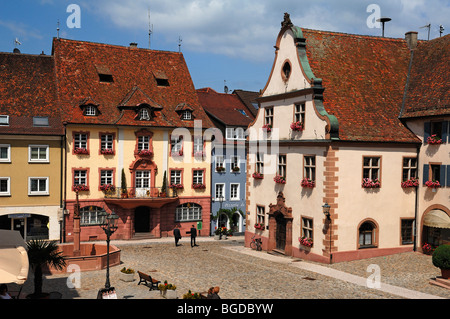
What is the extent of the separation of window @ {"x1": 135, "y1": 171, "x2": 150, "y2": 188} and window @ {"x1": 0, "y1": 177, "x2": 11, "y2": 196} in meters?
9.63

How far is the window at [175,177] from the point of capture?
146 feet

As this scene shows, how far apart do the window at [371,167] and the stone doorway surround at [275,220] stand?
5.13 m

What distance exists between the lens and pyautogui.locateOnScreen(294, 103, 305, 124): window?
30.3 meters

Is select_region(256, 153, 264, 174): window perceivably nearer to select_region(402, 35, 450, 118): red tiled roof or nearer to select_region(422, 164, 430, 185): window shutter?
select_region(402, 35, 450, 118): red tiled roof

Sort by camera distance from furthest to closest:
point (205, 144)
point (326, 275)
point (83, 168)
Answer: point (205, 144) < point (83, 168) < point (326, 275)

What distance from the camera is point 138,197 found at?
4212cm

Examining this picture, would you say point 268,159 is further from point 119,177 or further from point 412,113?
point 119,177

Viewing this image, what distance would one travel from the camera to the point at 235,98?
56.8 meters

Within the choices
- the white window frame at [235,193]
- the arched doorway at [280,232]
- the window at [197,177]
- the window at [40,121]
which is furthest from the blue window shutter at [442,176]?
the window at [40,121]

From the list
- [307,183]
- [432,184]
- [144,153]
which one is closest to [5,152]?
[144,153]

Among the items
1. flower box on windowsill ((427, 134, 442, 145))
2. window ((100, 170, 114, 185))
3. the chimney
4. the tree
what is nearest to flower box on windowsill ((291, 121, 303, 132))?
flower box on windowsill ((427, 134, 442, 145))

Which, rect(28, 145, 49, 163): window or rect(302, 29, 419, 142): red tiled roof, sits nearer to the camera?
rect(302, 29, 419, 142): red tiled roof
